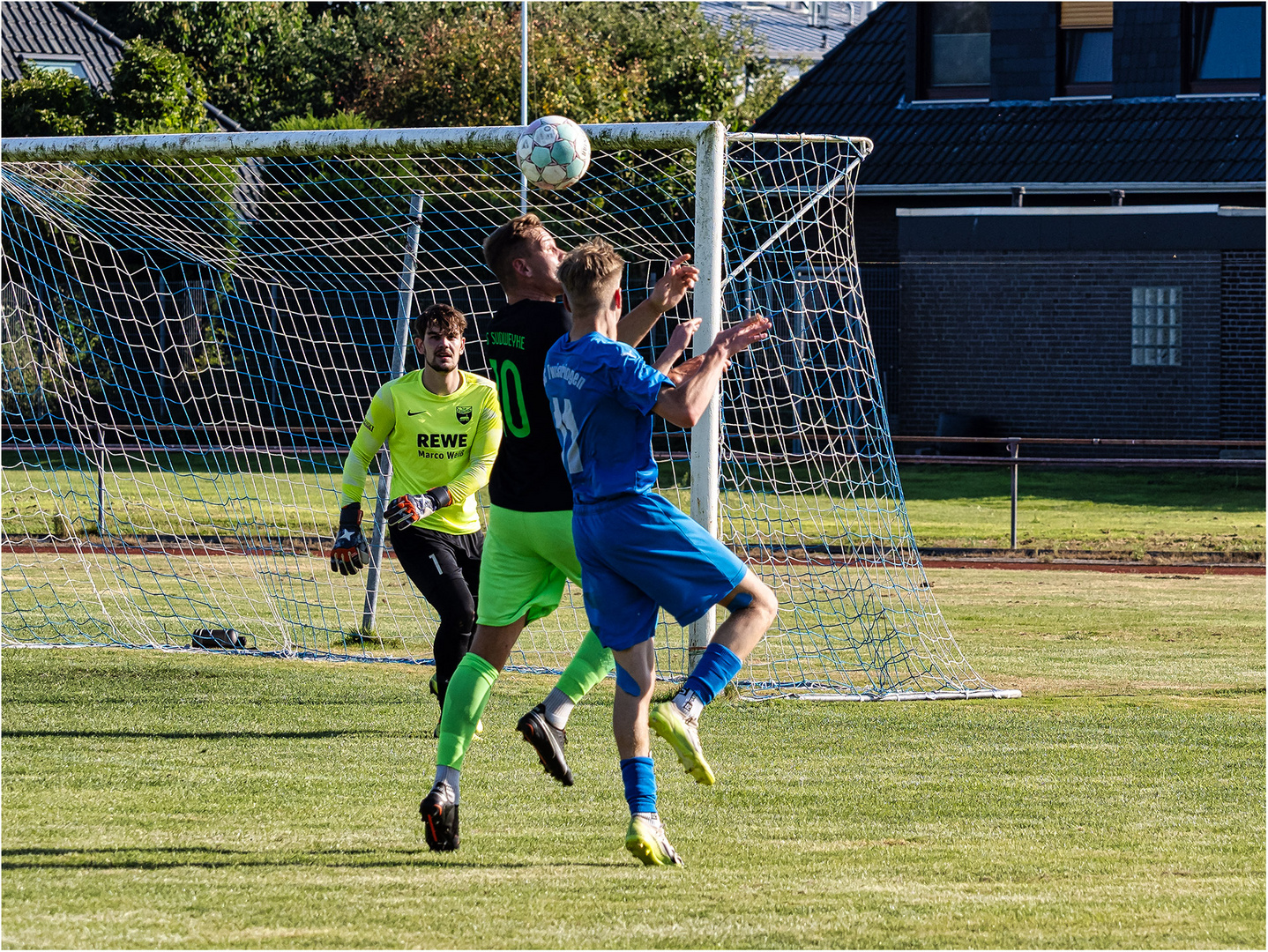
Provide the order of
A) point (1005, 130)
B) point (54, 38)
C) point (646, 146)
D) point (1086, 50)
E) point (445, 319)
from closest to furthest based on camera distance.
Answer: point (445, 319) < point (646, 146) < point (1005, 130) < point (1086, 50) < point (54, 38)

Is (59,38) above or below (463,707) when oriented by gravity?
above

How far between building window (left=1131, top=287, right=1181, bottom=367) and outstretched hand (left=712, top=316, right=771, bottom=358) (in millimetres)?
20339

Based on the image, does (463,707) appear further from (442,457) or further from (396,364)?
(396,364)

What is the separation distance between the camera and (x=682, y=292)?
5.30 m

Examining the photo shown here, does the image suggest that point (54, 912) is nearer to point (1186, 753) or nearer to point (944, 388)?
point (1186, 753)

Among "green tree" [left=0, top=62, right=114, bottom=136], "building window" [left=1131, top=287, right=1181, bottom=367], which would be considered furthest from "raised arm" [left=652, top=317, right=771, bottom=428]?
"green tree" [left=0, top=62, right=114, bottom=136]

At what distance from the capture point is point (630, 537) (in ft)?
16.3

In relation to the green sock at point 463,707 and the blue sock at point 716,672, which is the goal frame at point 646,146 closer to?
the green sock at point 463,707

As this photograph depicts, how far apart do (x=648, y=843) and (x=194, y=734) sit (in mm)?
3290

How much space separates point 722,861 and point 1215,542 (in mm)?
12624

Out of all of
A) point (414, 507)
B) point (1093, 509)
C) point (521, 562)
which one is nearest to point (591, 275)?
point (521, 562)

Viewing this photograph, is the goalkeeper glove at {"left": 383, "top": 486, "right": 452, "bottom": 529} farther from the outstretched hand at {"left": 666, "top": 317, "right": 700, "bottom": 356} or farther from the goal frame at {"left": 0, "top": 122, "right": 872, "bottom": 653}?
the outstretched hand at {"left": 666, "top": 317, "right": 700, "bottom": 356}

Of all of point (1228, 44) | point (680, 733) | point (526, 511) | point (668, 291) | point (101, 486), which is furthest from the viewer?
point (1228, 44)

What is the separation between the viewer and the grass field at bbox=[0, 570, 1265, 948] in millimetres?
4434
